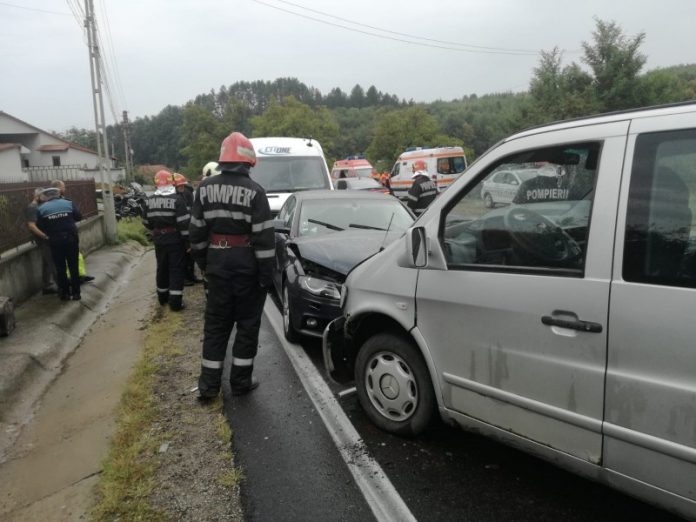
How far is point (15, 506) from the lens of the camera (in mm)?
3070

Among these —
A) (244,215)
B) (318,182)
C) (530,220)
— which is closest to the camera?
(530,220)

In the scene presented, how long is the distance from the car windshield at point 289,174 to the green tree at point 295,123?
49801mm

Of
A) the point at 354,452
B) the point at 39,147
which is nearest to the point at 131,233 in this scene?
the point at 354,452

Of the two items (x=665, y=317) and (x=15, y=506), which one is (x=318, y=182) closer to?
(x=15, y=506)

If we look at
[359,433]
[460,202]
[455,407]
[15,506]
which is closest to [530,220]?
[460,202]

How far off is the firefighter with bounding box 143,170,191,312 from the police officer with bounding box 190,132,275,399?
3.00 m

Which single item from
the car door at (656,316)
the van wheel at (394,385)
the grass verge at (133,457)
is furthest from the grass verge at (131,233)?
the car door at (656,316)

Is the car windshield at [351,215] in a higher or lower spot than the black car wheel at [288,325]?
higher

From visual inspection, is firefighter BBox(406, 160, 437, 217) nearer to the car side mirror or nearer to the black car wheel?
the car side mirror

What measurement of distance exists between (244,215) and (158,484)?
1956mm

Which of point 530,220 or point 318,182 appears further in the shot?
point 318,182

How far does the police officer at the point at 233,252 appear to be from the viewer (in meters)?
3.99

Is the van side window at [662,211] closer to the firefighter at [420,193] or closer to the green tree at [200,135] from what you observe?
the firefighter at [420,193]

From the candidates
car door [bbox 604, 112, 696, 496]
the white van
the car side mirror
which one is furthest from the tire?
the white van
